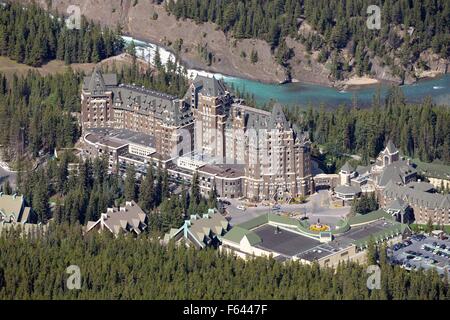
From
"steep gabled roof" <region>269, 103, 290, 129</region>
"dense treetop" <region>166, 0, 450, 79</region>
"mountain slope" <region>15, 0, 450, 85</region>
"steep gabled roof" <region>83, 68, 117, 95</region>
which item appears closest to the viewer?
"steep gabled roof" <region>269, 103, 290, 129</region>

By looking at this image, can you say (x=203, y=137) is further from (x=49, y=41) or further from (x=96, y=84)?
(x=49, y=41)

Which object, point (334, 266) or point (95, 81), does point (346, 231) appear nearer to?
point (334, 266)

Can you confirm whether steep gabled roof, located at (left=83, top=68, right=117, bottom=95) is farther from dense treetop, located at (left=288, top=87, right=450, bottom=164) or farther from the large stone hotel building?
dense treetop, located at (left=288, top=87, right=450, bottom=164)

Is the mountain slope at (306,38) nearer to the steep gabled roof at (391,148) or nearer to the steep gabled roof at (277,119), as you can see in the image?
the steep gabled roof at (391,148)

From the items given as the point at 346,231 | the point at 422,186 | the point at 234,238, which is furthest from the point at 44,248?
the point at 422,186

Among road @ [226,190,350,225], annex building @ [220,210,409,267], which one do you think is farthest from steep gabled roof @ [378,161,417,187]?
annex building @ [220,210,409,267]

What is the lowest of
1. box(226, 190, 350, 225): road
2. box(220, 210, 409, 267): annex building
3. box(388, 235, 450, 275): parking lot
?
box(388, 235, 450, 275): parking lot

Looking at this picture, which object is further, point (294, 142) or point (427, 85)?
point (427, 85)
